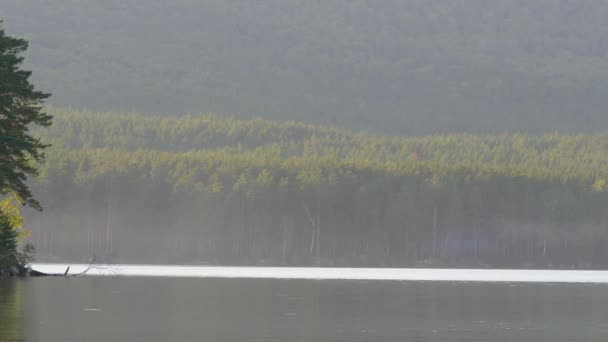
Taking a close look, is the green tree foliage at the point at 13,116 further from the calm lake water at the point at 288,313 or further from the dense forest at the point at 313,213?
the dense forest at the point at 313,213

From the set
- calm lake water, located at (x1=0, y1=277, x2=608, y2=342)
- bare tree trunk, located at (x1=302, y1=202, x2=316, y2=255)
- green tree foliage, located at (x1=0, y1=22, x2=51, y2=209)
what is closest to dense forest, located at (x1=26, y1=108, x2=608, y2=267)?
bare tree trunk, located at (x1=302, y1=202, x2=316, y2=255)

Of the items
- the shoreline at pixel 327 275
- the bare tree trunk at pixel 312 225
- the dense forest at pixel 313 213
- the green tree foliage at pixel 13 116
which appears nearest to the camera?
the green tree foliage at pixel 13 116

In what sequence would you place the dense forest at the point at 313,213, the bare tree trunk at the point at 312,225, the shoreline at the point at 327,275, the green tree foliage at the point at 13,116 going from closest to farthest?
the green tree foliage at the point at 13,116
the shoreline at the point at 327,275
the dense forest at the point at 313,213
the bare tree trunk at the point at 312,225

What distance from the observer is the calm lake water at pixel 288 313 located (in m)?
42.1

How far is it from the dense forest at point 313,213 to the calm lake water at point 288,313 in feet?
277

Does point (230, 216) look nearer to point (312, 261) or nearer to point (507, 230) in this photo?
point (312, 261)

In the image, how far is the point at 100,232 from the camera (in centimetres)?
→ 15900

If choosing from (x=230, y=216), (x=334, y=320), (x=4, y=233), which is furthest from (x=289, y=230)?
(x=334, y=320)

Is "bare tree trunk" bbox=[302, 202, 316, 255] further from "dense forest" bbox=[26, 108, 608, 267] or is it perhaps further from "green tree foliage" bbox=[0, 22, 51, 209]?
"green tree foliage" bbox=[0, 22, 51, 209]

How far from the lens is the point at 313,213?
164 meters

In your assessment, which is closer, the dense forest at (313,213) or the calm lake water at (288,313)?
the calm lake water at (288,313)

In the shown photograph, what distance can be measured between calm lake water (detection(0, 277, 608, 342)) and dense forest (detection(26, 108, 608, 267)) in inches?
3324

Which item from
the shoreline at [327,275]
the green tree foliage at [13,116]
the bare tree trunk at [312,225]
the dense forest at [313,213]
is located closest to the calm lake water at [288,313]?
the green tree foliage at [13,116]

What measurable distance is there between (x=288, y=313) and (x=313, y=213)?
113604 millimetres
